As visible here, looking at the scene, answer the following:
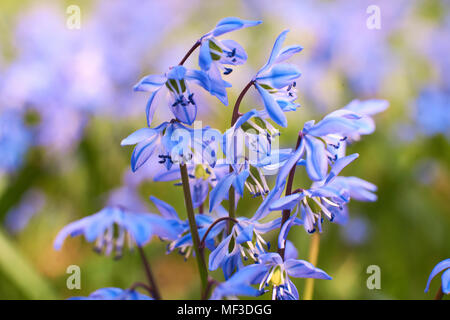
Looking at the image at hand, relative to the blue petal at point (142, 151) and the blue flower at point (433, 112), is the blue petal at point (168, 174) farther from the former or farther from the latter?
the blue flower at point (433, 112)

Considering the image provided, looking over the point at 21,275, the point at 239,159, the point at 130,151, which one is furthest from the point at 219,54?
the point at 130,151

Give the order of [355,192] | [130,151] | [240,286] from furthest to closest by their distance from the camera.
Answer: [130,151] → [355,192] → [240,286]

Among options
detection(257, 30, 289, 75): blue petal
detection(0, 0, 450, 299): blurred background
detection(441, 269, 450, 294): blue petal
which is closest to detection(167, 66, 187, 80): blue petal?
detection(257, 30, 289, 75): blue petal

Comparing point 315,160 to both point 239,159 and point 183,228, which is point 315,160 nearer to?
point 239,159

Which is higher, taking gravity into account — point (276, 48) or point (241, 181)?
point (276, 48)

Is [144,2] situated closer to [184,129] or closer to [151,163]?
[151,163]

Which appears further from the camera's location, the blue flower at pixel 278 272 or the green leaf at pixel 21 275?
the green leaf at pixel 21 275

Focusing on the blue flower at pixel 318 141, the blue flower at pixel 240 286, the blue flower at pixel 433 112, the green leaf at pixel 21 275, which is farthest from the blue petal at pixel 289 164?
the blue flower at pixel 433 112
